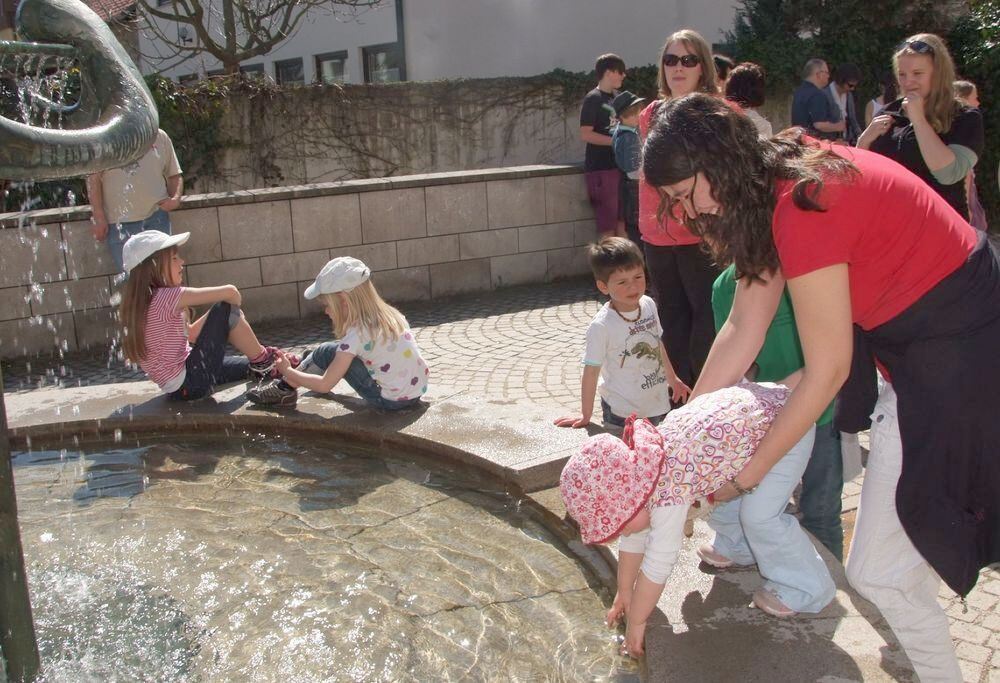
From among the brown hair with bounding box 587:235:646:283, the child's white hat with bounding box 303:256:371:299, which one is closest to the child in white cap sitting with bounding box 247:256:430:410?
the child's white hat with bounding box 303:256:371:299

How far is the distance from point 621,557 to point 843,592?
0.68 meters

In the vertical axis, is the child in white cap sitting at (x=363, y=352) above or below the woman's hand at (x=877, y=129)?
below

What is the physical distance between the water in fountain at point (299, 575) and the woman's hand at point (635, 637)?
0.10 m

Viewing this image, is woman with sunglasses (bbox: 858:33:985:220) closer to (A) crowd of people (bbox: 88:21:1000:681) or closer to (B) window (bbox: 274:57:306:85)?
(A) crowd of people (bbox: 88:21:1000:681)

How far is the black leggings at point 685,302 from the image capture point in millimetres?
4547

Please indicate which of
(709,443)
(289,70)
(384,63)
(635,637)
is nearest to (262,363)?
(635,637)

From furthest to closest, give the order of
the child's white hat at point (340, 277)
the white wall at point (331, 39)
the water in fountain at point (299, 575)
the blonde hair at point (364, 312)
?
the white wall at point (331, 39) → the blonde hair at point (364, 312) → the child's white hat at point (340, 277) → the water in fountain at point (299, 575)

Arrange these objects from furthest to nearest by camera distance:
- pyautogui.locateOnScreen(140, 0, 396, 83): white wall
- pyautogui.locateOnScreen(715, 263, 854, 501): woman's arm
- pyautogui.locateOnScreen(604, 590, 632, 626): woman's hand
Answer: pyautogui.locateOnScreen(140, 0, 396, 83): white wall < pyautogui.locateOnScreen(604, 590, 632, 626): woman's hand < pyautogui.locateOnScreen(715, 263, 854, 501): woman's arm

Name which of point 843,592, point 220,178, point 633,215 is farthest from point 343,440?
point 220,178

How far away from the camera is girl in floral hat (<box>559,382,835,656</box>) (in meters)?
2.51

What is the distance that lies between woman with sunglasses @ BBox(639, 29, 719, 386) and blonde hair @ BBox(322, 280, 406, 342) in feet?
4.12

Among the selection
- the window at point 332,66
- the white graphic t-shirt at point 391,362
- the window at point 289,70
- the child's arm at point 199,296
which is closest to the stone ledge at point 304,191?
the child's arm at point 199,296

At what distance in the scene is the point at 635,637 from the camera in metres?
2.68

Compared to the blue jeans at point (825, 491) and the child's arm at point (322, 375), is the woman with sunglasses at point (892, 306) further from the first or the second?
the child's arm at point (322, 375)
